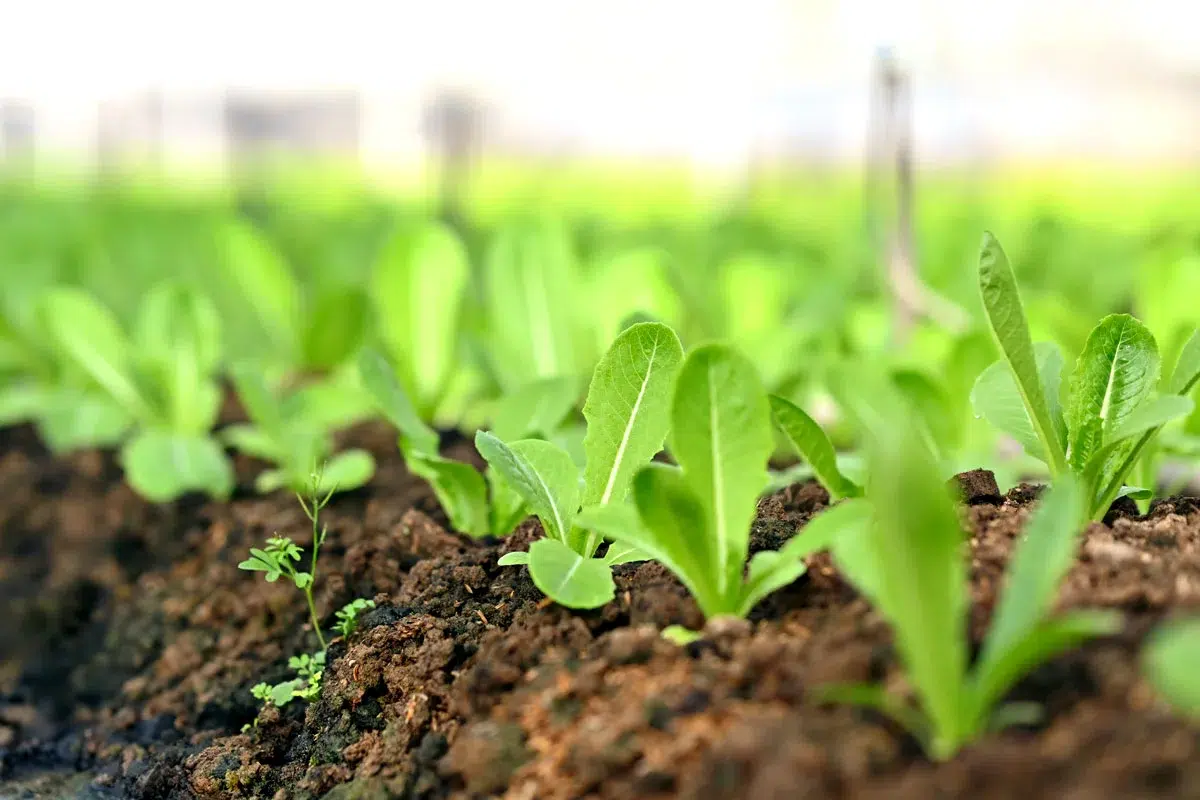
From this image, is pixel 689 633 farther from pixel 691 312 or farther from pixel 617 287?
pixel 691 312

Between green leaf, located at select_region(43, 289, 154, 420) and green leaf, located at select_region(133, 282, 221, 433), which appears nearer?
green leaf, located at select_region(133, 282, 221, 433)

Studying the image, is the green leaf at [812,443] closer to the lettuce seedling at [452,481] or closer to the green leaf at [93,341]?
the lettuce seedling at [452,481]

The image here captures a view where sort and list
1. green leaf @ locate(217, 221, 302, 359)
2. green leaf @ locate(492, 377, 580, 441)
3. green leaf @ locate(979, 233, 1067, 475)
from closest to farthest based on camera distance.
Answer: green leaf @ locate(979, 233, 1067, 475) → green leaf @ locate(492, 377, 580, 441) → green leaf @ locate(217, 221, 302, 359)

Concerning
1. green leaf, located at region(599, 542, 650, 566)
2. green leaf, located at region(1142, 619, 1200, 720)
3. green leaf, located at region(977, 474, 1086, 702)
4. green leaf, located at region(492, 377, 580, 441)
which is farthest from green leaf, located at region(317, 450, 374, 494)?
green leaf, located at region(1142, 619, 1200, 720)

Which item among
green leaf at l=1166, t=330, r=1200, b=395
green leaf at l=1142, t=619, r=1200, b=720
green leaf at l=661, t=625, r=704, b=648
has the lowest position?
green leaf at l=661, t=625, r=704, b=648

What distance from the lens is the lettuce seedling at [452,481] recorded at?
1.61 meters

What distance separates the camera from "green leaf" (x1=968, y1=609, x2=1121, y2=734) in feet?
2.75

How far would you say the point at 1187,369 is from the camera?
1349 mm

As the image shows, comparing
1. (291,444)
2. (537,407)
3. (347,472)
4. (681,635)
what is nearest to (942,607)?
(681,635)

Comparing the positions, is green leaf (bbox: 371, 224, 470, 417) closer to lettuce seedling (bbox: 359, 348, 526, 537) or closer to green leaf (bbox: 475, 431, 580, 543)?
lettuce seedling (bbox: 359, 348, 526, 537)

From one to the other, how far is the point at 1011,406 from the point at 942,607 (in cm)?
61

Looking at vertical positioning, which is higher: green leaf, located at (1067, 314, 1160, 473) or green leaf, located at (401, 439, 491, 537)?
green leaf, located at (1067, 314, 1160, 473)

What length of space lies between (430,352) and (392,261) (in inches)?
7.1

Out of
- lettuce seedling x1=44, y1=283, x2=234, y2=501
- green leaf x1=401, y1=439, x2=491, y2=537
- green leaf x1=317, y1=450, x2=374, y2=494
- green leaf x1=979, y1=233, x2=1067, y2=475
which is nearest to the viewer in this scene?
green leaf x1=979, y1=233, x2=1067, y2=475
